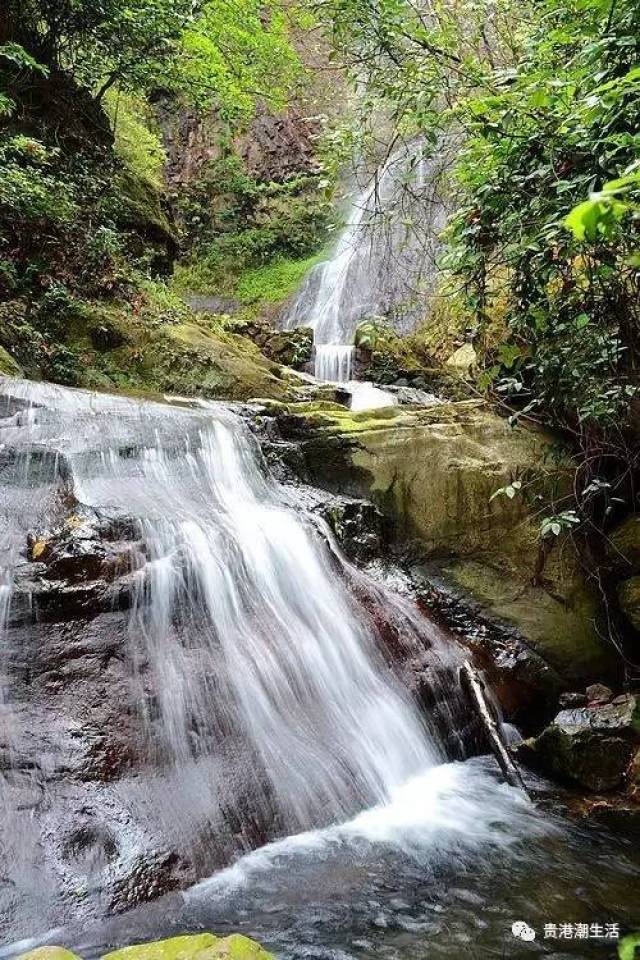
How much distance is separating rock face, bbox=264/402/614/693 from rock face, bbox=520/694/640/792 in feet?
3.60

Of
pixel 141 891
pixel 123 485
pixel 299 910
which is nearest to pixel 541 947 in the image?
pixel 299 910

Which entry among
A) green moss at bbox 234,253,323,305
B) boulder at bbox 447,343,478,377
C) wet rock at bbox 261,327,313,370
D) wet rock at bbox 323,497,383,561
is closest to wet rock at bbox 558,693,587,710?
wet rock at bbox 323,497,383,561

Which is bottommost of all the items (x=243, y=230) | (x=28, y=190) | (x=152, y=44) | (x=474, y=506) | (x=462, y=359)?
(x=474, y=506)

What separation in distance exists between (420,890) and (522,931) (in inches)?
18.4

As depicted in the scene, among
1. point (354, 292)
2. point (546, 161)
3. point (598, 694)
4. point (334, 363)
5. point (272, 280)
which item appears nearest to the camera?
point (546, 161)

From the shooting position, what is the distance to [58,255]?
843 cm

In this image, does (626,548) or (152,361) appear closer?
(626,548)

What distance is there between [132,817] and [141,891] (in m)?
0.35

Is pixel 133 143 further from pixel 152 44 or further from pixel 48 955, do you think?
pixel 48 955

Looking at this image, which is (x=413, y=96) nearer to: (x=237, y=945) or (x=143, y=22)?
(x=237, y=945)

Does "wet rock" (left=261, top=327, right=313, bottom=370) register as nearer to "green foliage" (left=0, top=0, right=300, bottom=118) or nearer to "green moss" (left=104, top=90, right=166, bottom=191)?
"green moss" (left=104, top=90, right=166, bottom=191)

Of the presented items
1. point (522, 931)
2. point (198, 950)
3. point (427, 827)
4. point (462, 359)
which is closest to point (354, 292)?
point (462, 359)

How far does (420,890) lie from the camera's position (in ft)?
9.51

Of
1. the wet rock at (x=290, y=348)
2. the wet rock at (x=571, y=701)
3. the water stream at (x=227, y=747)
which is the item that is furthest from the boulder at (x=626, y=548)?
the wet rock at (x=290, y=348)
